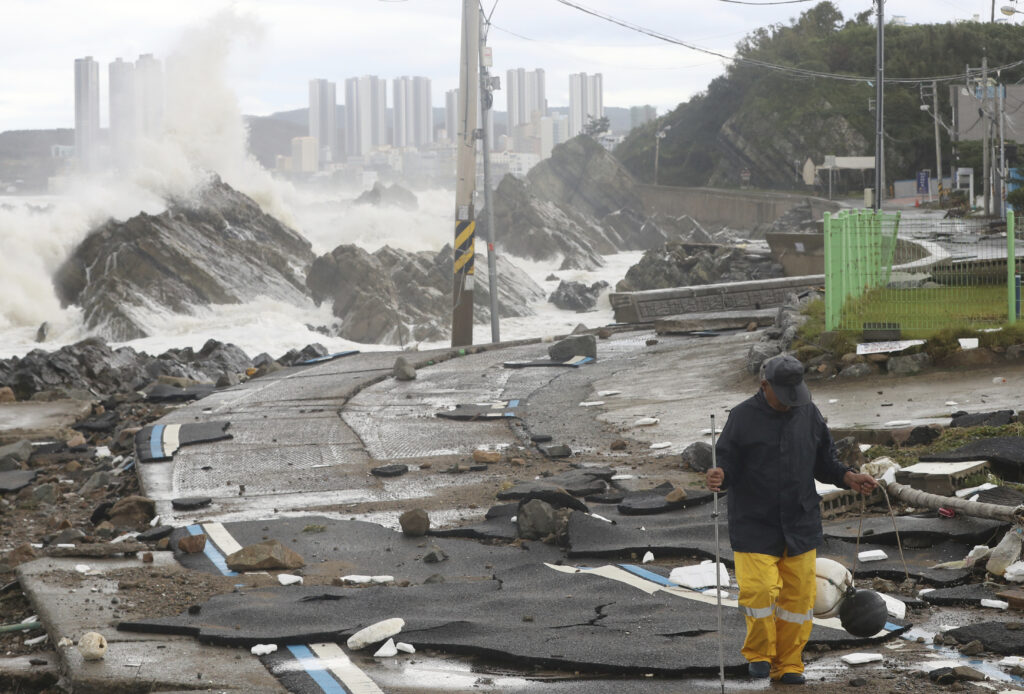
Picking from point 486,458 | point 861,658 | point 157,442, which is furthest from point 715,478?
point 157,442

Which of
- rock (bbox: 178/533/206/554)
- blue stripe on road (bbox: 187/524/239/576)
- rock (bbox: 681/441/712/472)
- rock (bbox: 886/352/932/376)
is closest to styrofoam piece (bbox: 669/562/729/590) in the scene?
blue stripe on road (bbox: 187/524/239/576)

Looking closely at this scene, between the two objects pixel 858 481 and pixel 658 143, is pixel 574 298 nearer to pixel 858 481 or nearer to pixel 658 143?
pixel 858 481

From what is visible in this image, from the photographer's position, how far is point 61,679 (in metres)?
5.63

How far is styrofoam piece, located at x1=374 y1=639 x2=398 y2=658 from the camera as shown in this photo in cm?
575

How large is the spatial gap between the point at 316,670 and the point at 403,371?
11476 mm

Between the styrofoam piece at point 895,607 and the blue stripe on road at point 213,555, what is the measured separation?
4.05m

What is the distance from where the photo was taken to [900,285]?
14.6m

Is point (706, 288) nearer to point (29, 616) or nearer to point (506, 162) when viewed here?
point (29, 616)

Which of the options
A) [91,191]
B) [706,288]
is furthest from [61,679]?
[91,191]

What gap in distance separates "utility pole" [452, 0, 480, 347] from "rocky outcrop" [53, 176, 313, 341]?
49.6ft

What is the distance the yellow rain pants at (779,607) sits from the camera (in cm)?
509

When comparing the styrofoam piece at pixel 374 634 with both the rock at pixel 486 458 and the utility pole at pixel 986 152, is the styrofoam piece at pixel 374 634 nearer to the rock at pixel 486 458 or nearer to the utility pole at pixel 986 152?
the rock at pixel 486 458

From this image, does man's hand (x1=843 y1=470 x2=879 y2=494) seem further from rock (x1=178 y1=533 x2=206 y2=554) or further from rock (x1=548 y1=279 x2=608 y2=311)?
rock (x1=548 y1=279 x2=608 y2=311)

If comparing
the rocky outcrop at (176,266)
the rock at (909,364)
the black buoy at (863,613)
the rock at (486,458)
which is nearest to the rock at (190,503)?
the rock at (486,458)
